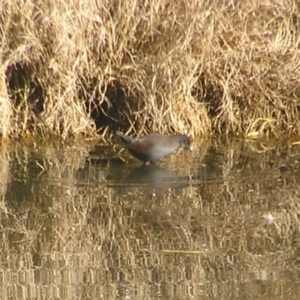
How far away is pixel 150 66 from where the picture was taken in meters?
8.64

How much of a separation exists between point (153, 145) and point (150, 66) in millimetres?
1050

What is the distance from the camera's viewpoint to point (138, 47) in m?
8.73

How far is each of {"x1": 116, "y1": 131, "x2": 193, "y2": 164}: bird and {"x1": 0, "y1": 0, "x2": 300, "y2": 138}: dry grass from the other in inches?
27.1

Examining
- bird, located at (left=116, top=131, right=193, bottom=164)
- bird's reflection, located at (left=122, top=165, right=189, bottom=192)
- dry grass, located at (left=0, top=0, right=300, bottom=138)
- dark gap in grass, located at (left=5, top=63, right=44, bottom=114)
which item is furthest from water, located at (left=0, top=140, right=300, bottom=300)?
dark gap in grass, located at (left=5, top=63, right=44, bottom=114)

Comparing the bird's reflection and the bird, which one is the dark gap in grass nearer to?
the bird

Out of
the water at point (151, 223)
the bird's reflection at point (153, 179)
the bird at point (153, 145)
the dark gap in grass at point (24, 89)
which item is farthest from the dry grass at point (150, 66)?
the bird's reflection at point (153, 179)

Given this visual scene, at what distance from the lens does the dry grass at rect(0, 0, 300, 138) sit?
8484mm

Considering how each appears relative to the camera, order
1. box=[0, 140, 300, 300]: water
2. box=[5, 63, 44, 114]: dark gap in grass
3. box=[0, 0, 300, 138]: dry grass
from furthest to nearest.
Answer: box=[5, 63, 44, 114]: dark gap in grass → box=[0, 0, 300, 138]: dry grass → box=[0, 140, 300, 300]: water

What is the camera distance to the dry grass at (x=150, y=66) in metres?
8.48

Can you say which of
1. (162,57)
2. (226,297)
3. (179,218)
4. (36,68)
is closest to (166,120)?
(162,57)

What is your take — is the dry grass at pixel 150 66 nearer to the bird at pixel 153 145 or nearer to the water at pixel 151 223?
the water at pixel 151 223

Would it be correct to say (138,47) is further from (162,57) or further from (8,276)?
(8,276)

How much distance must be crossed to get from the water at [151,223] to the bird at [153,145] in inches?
4.9

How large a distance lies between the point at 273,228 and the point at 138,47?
2.83m
